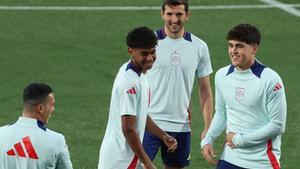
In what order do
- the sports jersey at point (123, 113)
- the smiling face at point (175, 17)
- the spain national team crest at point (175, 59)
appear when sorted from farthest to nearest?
the spain national team crest at point (175, 59) < the smiling face at point (175, 17) < the sports jersey at point (123, 113)

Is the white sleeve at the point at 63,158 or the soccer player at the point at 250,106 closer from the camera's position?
the white sleeve at the point at 63,158

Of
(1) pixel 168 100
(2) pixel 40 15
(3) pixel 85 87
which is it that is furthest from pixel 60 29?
(1) pixel 168 100

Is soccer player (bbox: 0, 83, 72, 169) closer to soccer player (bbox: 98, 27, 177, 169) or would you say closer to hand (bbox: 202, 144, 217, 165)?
soccer player (bbox: 98, 27, 177, 169)

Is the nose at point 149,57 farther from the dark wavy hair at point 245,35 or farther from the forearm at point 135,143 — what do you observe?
the dark wavy hair at point 245,35

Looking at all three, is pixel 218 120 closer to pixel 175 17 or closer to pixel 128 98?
pixel 128 98

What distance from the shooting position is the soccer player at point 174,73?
1295 cm

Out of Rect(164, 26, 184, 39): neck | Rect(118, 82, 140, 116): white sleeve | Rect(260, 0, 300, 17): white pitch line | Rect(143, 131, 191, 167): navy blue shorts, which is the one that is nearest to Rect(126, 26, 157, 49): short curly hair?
Rect(118, 82, 140, 116): white sleeve

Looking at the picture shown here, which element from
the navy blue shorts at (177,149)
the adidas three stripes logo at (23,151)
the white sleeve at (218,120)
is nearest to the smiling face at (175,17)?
the navy blue shorts at (177,149)

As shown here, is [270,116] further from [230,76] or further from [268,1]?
[268,1]

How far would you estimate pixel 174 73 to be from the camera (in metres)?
13.0

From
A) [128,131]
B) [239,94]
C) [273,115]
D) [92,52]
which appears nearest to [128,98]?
[128,131]

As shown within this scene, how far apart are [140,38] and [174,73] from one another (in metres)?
2.25

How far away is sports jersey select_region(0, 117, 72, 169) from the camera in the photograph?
9336 mm

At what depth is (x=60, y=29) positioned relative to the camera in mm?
24062
